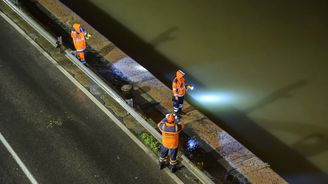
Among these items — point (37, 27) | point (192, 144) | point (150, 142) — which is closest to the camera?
point (150, 142)

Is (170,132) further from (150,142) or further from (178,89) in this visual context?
(178,89)

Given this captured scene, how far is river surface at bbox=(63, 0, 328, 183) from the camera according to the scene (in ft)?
42.1

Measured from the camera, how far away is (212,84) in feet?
49.2

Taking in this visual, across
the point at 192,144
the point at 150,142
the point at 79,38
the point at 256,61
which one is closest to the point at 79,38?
the point at 79,38

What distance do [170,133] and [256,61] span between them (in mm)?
8296

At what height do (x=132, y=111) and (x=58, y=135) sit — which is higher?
(x=132, y=111)

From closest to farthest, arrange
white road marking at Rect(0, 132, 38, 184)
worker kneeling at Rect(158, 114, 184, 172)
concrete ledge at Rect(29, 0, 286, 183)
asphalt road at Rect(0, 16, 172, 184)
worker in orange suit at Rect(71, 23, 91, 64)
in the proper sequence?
worker kneeling at Rect(158, 114, 184, 172)
white road marking at Rect(0, 132, 38, 184)
asphalt road at Rect(0, 16, 172, 184)
concrete ledge at Rect(29, 0, 286, 183)
worker in orange suit at Rect(71, 23, 91, 64)

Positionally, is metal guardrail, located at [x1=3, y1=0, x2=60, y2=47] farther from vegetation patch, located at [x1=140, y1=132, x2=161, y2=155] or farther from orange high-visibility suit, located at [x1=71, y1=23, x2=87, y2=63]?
vegetation patch, located at [x1=140, y1=132, x2=161, y2=155]

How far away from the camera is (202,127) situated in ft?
37.5

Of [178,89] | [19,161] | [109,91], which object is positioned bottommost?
[19,161]

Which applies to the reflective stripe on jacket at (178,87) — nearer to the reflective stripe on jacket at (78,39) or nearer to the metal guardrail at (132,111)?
the metal guardrail at (132,111)

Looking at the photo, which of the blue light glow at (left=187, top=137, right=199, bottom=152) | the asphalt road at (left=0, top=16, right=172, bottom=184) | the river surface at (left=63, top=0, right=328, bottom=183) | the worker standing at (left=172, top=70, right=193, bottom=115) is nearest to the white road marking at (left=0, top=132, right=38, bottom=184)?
the asphalt road at (left=0, top=16, right=172, bottom=184)

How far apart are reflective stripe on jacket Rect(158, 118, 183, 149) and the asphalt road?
1.29 metres

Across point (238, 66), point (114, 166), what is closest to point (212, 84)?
point (238, 66)
